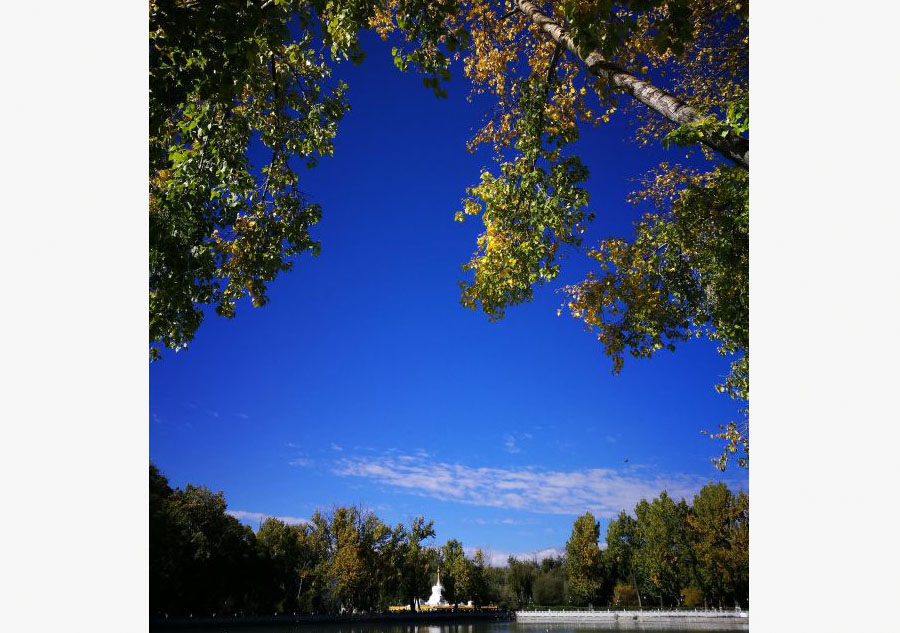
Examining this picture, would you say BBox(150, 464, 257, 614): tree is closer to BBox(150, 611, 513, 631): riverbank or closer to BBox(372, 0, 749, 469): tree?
BBox(150, 611, 513, 631): riverbank

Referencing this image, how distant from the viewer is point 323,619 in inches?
951

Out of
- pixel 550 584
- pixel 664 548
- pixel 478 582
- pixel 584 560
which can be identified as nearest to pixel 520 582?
pixel 550 584

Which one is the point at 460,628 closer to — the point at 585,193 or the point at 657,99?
the point at 585,193

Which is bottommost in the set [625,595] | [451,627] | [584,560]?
[625,595]

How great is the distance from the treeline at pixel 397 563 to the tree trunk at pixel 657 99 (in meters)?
18.8

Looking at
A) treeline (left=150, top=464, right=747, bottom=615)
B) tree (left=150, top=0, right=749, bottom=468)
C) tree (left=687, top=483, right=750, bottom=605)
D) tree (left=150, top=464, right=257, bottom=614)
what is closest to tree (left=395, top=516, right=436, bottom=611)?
treeline (left=150, top=464, right=747, bottom=615)

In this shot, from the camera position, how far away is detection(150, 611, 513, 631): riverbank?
1914 centimetres

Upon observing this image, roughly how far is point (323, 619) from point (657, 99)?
25.3m

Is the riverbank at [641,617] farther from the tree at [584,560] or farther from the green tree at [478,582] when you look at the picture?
the green tree at [478,582]

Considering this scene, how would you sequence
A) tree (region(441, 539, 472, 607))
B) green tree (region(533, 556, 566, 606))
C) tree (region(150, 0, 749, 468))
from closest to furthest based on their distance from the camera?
tree (region(150, 0, 749, 468)) → tree (region(441, 539, 472, 607)) → green tree (region(533, 556, 566, 606))

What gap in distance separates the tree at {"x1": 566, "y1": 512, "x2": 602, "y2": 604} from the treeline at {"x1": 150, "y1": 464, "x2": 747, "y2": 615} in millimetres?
51
